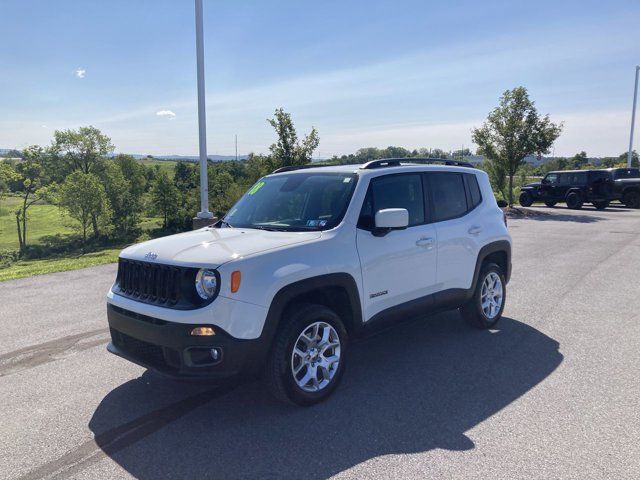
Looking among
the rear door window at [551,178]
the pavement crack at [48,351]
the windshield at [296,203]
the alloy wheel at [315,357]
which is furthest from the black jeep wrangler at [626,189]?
the pavement crack at [48,351]

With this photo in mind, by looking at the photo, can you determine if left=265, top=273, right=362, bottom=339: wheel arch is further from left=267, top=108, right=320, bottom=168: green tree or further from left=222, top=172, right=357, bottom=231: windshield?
left=267, top=108, right=320, bottom=168: green tree

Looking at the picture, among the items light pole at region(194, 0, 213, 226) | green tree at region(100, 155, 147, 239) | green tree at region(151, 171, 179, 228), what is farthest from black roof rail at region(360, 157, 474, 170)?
green tree at region(151, 171, 179, 228)

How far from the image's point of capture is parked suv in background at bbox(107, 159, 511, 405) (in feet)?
11.0

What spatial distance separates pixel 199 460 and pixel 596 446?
2.55 metres

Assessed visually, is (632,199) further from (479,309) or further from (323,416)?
(323,416)

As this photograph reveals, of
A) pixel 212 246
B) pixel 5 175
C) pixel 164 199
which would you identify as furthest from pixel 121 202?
pixel 212 246

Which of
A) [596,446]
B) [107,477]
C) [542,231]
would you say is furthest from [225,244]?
[542,231]

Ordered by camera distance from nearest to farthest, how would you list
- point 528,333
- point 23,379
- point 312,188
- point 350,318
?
point 350,318 → point 23,379 → point 312,188 → point 528,333

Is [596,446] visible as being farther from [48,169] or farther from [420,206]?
[48,169]

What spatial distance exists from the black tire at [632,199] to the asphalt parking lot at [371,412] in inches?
982

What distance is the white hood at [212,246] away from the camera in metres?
3.48

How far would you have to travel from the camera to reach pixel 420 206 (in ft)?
15.9

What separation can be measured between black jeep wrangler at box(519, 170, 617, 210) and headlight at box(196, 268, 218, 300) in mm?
27907

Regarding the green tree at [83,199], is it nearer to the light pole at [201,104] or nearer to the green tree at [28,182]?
the green tree at [28,182]
